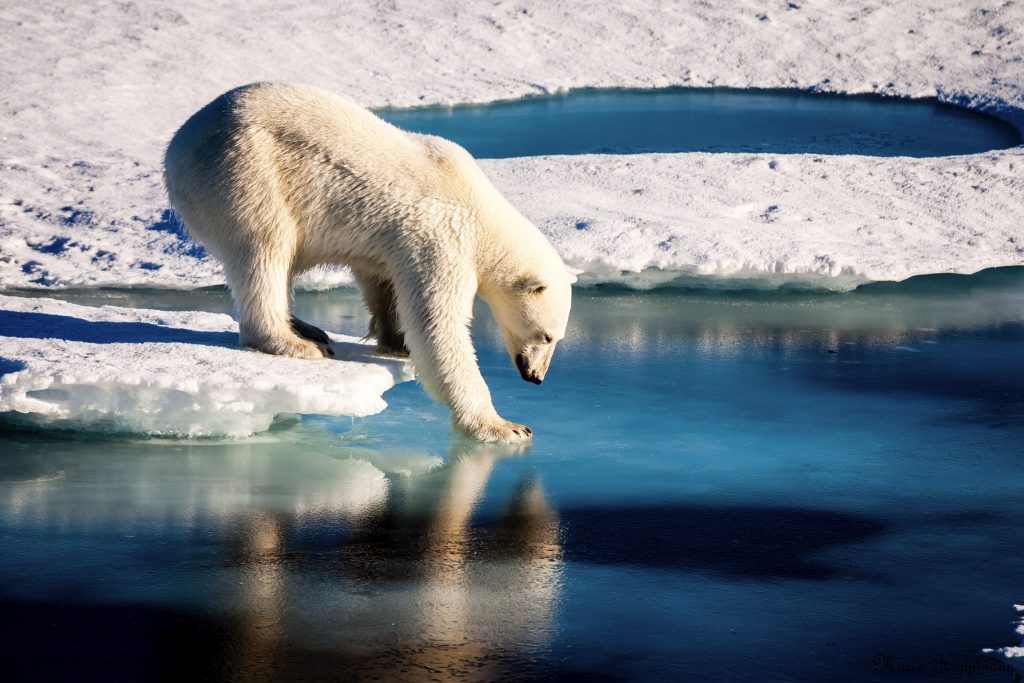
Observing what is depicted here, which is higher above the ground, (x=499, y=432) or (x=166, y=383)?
(x=166, y=383)

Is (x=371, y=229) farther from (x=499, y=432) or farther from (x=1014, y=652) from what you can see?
(x=1014, y=652)

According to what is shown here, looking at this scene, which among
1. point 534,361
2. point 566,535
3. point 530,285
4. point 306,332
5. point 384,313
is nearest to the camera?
point 566,535

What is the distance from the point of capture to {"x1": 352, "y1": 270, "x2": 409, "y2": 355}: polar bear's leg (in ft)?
18.2

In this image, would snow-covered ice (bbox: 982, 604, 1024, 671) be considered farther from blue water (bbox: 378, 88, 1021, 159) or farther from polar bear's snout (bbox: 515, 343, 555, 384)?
blue water (bbox: 378, 88, 1021, 159)

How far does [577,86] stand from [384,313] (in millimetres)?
9363

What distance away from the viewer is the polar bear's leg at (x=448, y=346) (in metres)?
4.95

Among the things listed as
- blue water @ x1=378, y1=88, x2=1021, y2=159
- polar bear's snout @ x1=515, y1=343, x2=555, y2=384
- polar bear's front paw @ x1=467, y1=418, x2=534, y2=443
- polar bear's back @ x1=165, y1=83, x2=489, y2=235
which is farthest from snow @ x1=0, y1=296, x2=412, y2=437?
blue water @ x1=378, y1=88, x2=1021, y2=159

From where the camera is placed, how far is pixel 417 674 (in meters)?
3.21

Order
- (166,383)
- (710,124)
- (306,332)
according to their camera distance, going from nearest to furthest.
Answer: (166,383) < (306,332) < (710,124)

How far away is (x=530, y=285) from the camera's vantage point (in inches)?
200

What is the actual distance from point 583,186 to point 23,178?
395cm

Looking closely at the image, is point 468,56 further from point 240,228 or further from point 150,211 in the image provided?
point 240,228

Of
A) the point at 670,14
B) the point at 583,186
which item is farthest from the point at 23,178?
the point at 670,14

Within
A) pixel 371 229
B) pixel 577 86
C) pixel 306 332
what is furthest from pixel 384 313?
pixel 577 86
